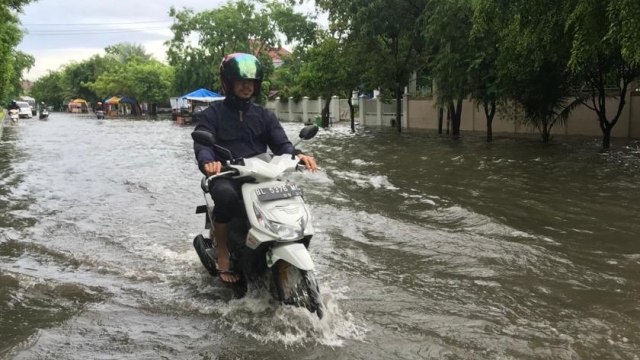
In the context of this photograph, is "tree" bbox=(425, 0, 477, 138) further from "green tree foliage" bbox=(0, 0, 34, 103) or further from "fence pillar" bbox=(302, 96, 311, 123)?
"fence pillar" bbox=(302, 96, 311, 123)

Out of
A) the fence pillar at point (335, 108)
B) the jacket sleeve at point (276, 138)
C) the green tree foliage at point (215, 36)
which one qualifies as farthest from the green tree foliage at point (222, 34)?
the jacket sleeve at point (276, 138)

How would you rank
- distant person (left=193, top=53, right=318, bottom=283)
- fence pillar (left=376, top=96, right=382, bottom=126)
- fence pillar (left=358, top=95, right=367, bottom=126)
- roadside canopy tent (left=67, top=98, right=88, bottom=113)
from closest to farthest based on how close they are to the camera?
distant person (left=193, top=53, right=318, bottom=283) < fence pillar (left=376, top=96, right=382, bottom=126) < fence pillar (left=358, top=95, right=367, bottom=126) < roadside canopy tent (left=67, top=98, right=88, bottom=113)

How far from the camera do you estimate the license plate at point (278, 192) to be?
4168 millimetres

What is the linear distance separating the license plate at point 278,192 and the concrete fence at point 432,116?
18.5 m

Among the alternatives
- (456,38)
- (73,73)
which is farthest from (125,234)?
(73,73)

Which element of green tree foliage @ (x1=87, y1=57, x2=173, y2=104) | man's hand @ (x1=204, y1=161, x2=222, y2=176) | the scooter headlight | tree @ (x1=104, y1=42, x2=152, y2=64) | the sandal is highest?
tree @ (x1=104, y1=42, x2=152, y2=64)

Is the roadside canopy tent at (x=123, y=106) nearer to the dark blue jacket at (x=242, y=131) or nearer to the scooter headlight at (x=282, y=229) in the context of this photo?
the dark blue jacket at (x=242, y=131)

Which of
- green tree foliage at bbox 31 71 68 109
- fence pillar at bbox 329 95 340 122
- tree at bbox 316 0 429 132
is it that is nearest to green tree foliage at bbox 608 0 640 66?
tree at bbox 316 0 429 132

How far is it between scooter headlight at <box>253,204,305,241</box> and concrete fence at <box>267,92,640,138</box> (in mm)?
18755

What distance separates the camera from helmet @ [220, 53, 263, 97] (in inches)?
180

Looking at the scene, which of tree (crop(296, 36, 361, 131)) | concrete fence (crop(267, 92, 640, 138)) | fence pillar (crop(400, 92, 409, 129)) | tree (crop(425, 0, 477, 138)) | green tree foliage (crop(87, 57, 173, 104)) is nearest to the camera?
tree (crop(425, 0, 477, 138))

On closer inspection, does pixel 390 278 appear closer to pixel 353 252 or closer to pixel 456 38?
pixel 353 252

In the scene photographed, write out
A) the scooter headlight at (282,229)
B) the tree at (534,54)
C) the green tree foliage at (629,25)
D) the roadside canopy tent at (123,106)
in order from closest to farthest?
the scooter headlight at (282,229), the green tree foliage at (629,25), the tree at (534,54), the roadside canopy tent at (123,106)

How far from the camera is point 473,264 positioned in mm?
5984
